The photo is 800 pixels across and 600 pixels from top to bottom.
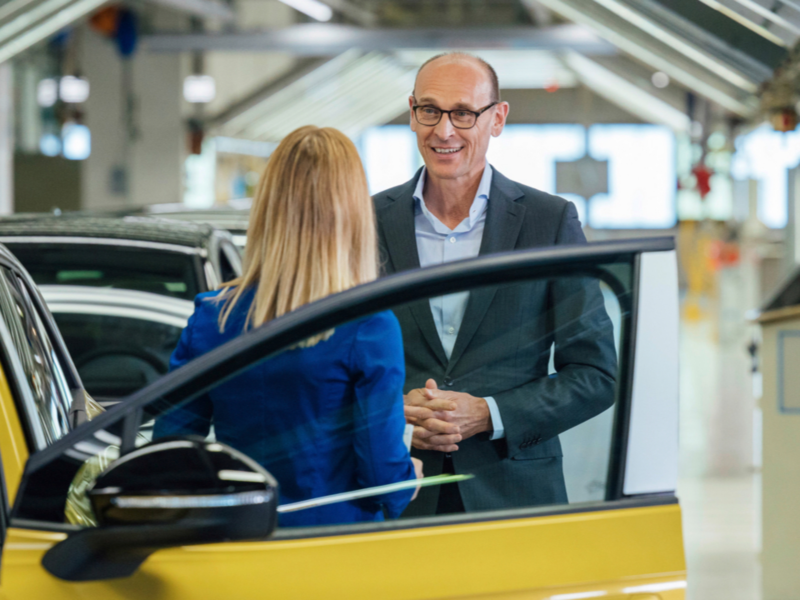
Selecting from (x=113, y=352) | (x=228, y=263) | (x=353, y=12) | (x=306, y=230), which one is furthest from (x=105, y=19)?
(x=306, y=230)

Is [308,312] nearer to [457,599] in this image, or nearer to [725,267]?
[457,599]

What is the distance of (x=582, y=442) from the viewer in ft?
4.34

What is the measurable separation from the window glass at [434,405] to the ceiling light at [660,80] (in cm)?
1791

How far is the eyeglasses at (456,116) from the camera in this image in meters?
1.83

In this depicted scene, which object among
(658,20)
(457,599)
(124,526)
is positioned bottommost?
(457,599)

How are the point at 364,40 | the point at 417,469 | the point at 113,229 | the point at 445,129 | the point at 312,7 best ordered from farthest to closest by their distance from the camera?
the point at 312,7, the point at 364,40, the point at 113,229, the point at 445,129, the point at 417,469

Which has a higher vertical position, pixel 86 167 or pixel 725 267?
pixel 86 167

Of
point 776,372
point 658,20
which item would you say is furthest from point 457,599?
point 658,20

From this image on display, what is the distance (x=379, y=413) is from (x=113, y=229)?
7.19 feet

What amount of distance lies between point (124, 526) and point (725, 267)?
A: 1207 cm

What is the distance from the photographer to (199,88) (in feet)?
51.4

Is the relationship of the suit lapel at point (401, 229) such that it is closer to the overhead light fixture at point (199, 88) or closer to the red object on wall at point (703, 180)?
the red object on wall at point (703, 180)

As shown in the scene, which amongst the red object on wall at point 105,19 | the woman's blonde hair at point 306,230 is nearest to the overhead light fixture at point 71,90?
→ the red object on wall at point 105,19

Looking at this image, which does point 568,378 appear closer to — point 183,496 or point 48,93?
point 183,496
